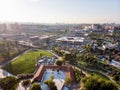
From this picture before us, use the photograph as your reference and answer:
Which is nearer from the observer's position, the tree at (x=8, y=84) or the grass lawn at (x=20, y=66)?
the tree at (x=8, y=84)

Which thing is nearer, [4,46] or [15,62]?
[15,62]

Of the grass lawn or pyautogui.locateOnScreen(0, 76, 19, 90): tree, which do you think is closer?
pyautogui.locateOnScreen(0, 76, 19, 90): tree

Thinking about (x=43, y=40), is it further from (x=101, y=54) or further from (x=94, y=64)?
(x=94, y=64)

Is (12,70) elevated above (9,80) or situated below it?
below

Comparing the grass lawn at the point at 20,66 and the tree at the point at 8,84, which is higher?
the tree at the point at 8,84

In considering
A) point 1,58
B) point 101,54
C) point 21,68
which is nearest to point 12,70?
point 21,68

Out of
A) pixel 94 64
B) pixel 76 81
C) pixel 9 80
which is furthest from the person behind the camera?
pixel 94 64

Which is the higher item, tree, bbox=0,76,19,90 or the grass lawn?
tree, bbox=0,76,19,90

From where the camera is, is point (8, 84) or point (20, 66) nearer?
point (8, 84)

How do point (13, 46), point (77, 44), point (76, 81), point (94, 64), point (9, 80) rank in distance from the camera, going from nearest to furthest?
point (9, 80) → point (76, 81) → point (94, 64) → point (13, 46) → point (77, 44)

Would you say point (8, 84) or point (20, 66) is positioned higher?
point (8, 84)
